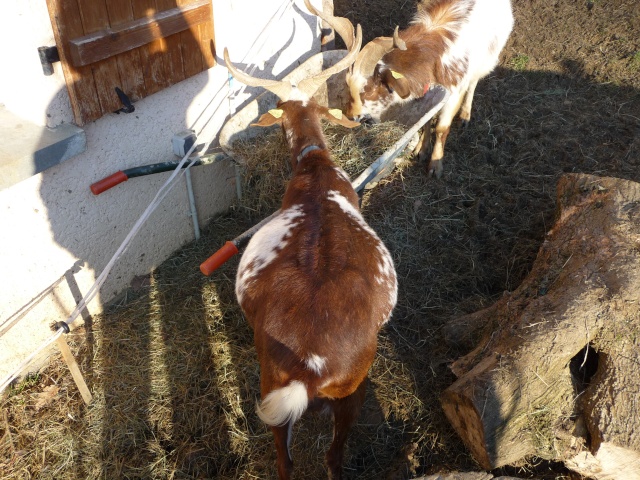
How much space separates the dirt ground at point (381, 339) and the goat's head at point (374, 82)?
2.34 ft

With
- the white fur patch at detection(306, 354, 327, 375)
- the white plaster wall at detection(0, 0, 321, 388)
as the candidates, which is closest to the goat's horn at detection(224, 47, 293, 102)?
the white plaster wall at detection(0, 0, 321, 388)

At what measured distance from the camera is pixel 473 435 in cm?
288

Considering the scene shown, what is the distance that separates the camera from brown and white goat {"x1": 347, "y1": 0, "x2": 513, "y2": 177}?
4.92 metres

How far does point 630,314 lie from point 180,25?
364cm

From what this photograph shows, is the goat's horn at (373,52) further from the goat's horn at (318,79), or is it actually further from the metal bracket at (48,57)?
the metal bracket at (48,57)

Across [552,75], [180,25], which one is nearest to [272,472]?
[180,25]

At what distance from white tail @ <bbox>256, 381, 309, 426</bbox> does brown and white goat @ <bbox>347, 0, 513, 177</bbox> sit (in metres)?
3.39

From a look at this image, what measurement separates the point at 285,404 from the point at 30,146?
7.39 feet

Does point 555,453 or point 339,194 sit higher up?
point 339,194

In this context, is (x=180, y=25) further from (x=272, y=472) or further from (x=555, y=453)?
(x=555, y=453)

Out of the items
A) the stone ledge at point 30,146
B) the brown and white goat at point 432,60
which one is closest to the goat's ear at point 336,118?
the brown and white goat at point 432,60

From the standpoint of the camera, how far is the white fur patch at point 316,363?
2.40 m

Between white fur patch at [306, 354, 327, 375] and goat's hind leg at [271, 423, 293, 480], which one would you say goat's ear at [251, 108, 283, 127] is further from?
goat's hind leg at [271, 423, 293, 480]

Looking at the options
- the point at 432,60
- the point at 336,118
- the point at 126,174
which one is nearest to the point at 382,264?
the point at 336,118
